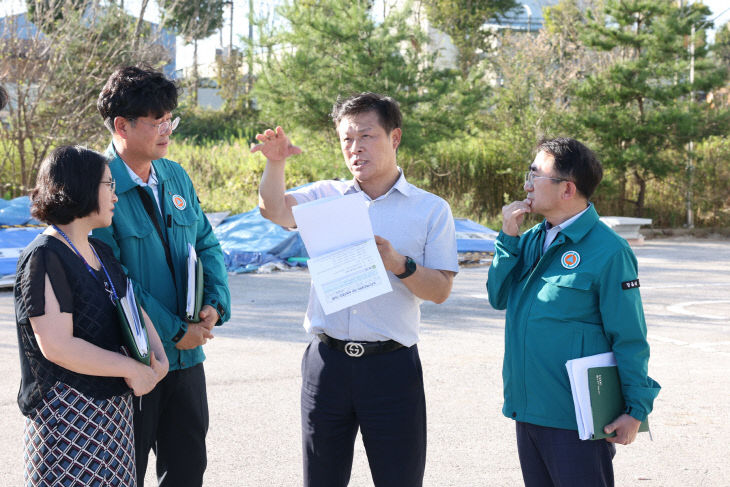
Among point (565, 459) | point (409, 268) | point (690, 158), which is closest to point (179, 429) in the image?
point (409, 268)

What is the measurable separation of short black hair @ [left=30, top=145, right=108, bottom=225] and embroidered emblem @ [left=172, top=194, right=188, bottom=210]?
49cm

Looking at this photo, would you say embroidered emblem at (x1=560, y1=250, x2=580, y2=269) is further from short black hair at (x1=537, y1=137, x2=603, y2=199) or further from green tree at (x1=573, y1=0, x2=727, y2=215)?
green tree at (x1=573, y1=0, x2=727, y2=215)

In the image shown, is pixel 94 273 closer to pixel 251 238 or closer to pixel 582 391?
pixel 582 391

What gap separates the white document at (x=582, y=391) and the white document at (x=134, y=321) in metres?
1.44

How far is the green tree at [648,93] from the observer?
18578 mm

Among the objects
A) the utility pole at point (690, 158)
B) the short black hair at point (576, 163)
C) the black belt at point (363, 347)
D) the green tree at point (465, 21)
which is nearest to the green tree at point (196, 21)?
the green tree at point (465, 21)

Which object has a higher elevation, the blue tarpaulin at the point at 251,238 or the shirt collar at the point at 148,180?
the shirt collar at the point at 148,180

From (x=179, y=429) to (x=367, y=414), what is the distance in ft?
2.42

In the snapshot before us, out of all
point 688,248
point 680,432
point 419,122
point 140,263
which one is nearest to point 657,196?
point 688,248

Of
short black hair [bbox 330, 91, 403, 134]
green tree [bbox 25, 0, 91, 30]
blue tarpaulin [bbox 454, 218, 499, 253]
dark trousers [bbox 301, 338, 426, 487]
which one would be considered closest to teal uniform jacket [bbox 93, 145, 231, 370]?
dark trousers [bbox 301, 338, 426, 487]

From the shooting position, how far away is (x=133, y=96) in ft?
9.42

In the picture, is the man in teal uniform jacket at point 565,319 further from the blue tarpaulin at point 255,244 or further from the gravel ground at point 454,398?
the blue tarpaulin at point 255,244

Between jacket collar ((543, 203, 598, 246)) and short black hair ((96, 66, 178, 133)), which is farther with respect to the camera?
short black hair ((96, 66, 178, 133))

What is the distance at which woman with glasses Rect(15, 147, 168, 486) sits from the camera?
7.95 ft
